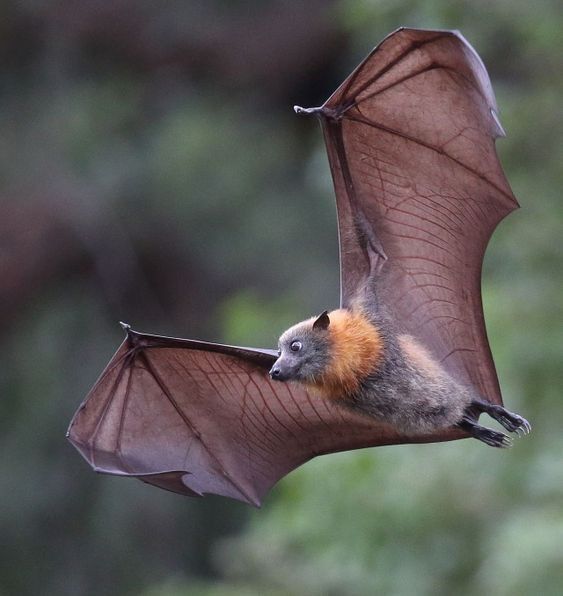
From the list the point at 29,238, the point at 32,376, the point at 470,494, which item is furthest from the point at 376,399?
the point at 32,376

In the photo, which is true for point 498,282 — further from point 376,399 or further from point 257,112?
point 257,112

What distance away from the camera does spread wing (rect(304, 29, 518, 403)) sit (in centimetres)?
598

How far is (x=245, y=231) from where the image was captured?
20.9 metres

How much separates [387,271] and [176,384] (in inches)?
48.6

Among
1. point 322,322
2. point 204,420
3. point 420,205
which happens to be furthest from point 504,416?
point 204,420

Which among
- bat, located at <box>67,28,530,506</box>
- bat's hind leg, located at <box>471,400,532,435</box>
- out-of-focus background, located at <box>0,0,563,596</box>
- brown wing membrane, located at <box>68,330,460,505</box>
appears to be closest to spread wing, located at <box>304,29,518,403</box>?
bat, located at <box>67,28,530,506</box>

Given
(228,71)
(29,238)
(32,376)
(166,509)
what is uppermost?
(228,71)

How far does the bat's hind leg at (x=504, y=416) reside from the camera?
5781 millimetres

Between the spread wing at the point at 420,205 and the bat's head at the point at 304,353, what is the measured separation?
0.25 metres

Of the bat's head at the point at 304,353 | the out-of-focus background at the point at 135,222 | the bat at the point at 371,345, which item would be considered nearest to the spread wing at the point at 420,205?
the bat at the point at 371,345

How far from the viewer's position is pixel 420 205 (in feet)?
20.2

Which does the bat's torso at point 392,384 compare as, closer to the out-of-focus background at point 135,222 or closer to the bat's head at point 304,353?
the bat's head at point 304,353

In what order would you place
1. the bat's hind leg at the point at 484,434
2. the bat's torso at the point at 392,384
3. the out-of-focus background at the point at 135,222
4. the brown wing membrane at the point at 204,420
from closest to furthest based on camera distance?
the bat's hind leg at the point at 484,434
the bat's torso at the point at 392,384
the brown wing membrane at the point at 204,420
the out-of-focus background at the point at 135,222

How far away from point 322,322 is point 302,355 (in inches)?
6.4
